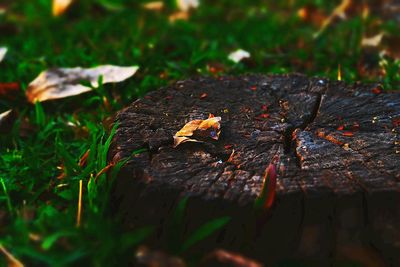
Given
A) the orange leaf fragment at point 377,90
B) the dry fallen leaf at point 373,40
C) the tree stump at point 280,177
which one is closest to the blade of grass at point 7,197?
the tree stump at point 280,177

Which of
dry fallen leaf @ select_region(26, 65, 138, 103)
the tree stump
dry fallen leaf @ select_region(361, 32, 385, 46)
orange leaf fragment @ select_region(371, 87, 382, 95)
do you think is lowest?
the tree stump

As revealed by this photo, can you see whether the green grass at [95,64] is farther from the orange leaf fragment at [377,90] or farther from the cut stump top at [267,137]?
the orange leaf fragment at [377,90]

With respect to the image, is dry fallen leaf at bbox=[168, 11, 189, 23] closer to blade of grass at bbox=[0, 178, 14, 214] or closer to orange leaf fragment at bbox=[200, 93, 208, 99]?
orange leaf fragment at bbox=[200, 93, 208, 99]

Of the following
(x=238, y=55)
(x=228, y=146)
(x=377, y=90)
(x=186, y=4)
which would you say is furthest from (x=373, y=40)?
(x=228, y=146)

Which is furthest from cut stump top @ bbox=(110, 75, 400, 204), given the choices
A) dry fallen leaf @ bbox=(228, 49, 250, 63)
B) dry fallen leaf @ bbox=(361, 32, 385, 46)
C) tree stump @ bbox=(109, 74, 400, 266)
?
dry fallen leaf @ bbox=(361, 32, 385, 46)

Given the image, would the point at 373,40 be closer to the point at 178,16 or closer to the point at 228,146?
the point at 178,16

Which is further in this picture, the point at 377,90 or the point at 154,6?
the point at 154,6
